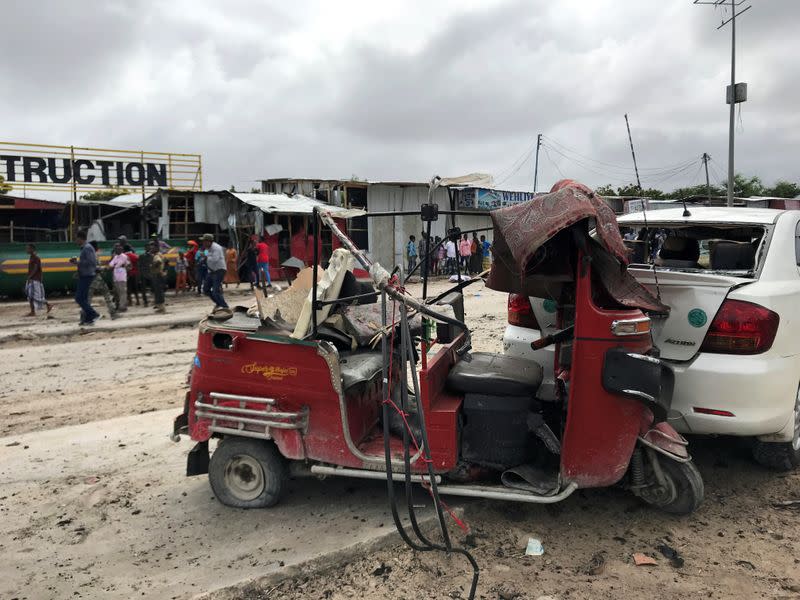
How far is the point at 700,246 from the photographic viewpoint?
18.8 feet

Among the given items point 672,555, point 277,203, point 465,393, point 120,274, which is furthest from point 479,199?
point 672,555

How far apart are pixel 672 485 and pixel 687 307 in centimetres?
108

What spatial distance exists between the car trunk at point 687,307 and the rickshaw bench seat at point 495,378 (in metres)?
0.82

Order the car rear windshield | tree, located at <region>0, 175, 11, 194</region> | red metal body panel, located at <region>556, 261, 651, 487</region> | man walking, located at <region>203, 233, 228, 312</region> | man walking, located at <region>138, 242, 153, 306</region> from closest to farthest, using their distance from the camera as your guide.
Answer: red metal body panel, located at <region>556, 261, 651, 487</region> → the car rear windshield → man walking, located at <region>203, 233, 228, 312</region> → man walking, located at <region>138, 242, 153, 306</region> → tree, located at <region>0, 175, 11, 194</region>

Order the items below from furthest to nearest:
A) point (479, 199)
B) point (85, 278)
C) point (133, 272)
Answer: point (479, 199), point (133, 272), point (85, 278)

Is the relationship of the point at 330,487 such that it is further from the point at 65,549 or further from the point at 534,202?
the point at 534,202

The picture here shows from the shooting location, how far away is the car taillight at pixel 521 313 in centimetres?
479

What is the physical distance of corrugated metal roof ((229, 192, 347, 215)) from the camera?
2051cm

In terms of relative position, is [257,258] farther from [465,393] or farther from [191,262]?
[465,393]

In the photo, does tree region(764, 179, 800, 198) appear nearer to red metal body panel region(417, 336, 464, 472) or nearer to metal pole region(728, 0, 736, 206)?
metal pole region(728, 0, 736, 206)

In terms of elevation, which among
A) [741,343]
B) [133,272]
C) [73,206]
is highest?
[73,206]

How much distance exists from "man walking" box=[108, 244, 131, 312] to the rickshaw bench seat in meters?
12.5

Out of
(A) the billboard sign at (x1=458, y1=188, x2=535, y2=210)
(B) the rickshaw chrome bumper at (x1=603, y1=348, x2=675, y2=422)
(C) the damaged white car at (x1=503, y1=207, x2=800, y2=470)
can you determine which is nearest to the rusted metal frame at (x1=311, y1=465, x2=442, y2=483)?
(C) the damaged white car at (x1=503, y1=207, x2=800, y2=470)

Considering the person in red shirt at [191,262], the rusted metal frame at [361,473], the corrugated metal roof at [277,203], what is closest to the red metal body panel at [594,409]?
the rusted metal frame at [361,473]
